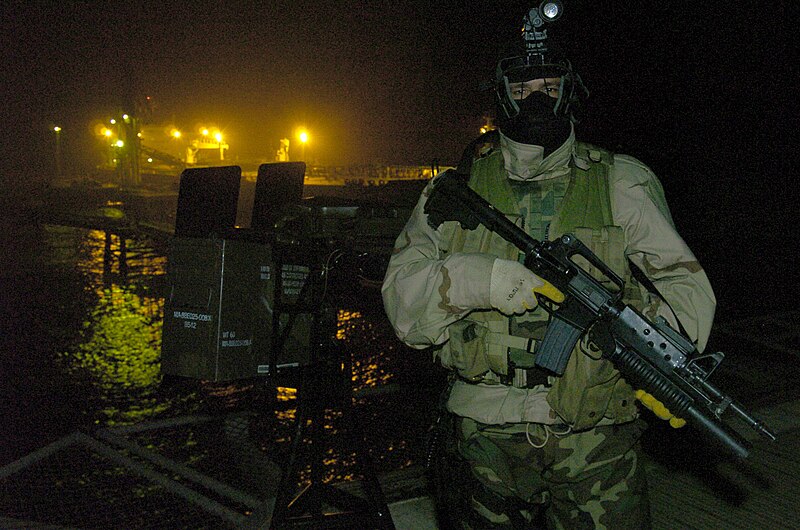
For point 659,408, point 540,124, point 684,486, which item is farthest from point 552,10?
point 684,486

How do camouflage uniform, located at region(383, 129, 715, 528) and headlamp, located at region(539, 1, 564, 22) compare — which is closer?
camouflage uniform, located at region(383, 129, 715, 528)

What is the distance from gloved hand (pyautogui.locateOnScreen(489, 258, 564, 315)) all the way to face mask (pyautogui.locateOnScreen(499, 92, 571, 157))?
0.48 meters

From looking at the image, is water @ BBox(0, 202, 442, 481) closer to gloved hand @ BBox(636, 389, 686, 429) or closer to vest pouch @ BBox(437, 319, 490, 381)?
vest pouch @ BBox(437, 319, 490, 381)

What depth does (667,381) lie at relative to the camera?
188 centimetres

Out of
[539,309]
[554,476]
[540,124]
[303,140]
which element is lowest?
[554,476]

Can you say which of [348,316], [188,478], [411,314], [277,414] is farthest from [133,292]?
[411,314]

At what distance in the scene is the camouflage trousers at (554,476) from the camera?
76.9 inches

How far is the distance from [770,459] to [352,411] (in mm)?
2819

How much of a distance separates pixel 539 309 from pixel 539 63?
0.85 metres

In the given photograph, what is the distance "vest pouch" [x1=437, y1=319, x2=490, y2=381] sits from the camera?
2.04m

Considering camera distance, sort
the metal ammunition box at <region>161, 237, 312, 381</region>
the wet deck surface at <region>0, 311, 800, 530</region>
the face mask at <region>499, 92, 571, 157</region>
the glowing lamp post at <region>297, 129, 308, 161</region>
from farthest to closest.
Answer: the glowing lamp post at <region>297, 129, 308, 161</region> → the wet deck surface at <region>0, 311, 800, 530</region> → the metal ammunition box at <region>161, 237, 312, 381</region> → the face mask at <region>499, 92, 571, 157</region>

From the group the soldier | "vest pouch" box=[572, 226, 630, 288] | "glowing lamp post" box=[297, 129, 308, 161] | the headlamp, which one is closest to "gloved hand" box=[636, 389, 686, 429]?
the soldier

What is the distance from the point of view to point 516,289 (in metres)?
1.93

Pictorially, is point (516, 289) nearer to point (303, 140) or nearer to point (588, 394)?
point (588, 394)
